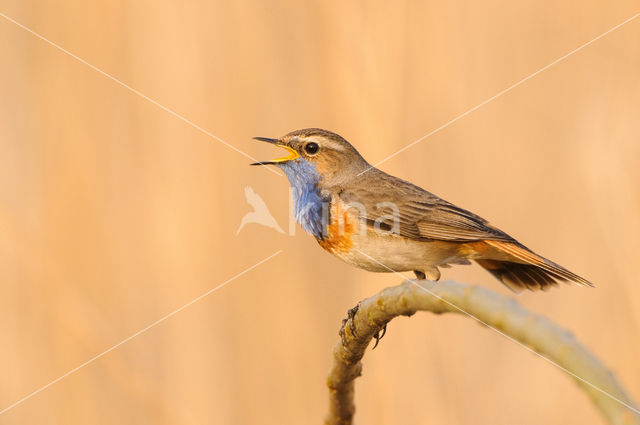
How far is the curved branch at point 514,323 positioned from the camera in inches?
37.8

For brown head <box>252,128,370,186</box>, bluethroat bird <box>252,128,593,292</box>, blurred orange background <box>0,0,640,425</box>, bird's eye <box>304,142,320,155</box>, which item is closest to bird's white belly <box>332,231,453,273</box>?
bluethroat bird <box>252,128,593,292</box>

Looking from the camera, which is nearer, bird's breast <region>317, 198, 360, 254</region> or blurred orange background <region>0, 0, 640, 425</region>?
bird's breast <region>317, 198, 360, 254</region>

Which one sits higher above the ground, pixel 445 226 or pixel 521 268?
pixel 445 226

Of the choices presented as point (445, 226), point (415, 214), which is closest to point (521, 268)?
point (445, 226)

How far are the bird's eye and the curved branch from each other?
132 cm

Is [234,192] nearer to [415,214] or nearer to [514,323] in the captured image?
[415,214]

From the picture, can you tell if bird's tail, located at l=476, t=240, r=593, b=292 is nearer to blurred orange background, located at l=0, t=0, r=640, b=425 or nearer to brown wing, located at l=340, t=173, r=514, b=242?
brown wing, located at l=340, t=173, r=514, b=242

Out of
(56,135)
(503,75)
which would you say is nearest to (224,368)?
(56,135)

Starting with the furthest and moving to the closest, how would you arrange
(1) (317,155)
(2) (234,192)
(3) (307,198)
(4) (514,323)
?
(2) (234,192) < (1) (317,155) < (3) (307,198) < (4) (514,323)

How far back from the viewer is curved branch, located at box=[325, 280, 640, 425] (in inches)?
37.8

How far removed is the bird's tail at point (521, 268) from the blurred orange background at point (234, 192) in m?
0.73

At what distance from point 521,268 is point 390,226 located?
0.52 m

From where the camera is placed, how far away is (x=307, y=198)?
2994mm

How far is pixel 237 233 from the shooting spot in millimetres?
4160
